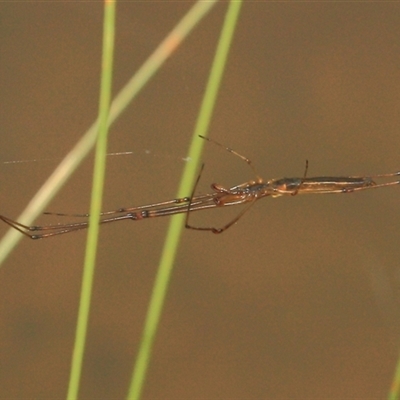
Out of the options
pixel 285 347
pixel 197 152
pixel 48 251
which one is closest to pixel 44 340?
pixel 48 251

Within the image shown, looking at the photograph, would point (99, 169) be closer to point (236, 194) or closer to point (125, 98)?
point (125, 98)

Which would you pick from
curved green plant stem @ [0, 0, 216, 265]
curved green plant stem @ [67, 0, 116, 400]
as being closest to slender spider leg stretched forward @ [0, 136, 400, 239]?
curved green plant stem @ [0, 0, 216, 265]

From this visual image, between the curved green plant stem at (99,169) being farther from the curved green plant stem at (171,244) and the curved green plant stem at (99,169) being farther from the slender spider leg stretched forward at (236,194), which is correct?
the slender spider leg stretched forward at (236,194)

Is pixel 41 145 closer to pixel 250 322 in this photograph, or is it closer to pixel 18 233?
pixel 250 322

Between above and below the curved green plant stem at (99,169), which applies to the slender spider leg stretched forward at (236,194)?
above

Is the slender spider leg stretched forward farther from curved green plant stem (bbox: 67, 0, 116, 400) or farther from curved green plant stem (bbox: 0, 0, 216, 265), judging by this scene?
curved green plant stem (bbox: 67, 0, 116, 400)

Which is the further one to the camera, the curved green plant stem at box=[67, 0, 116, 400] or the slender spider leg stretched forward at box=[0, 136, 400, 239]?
the slender spider leg stretched forward at box=[0, 136, 400, 239]

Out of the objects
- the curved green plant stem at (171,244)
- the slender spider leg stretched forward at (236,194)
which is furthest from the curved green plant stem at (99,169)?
the slender spider leg stretched forward at (236,194)

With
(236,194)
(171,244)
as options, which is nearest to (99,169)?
(171,244)

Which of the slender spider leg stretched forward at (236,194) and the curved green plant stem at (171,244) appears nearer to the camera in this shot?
the curved green plant stem at (171,244)

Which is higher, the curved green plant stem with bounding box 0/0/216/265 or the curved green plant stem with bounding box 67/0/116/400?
the curved green plant stem with bounding box 0/0/216/265

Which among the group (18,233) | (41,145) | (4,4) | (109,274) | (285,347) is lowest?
(18,233)
